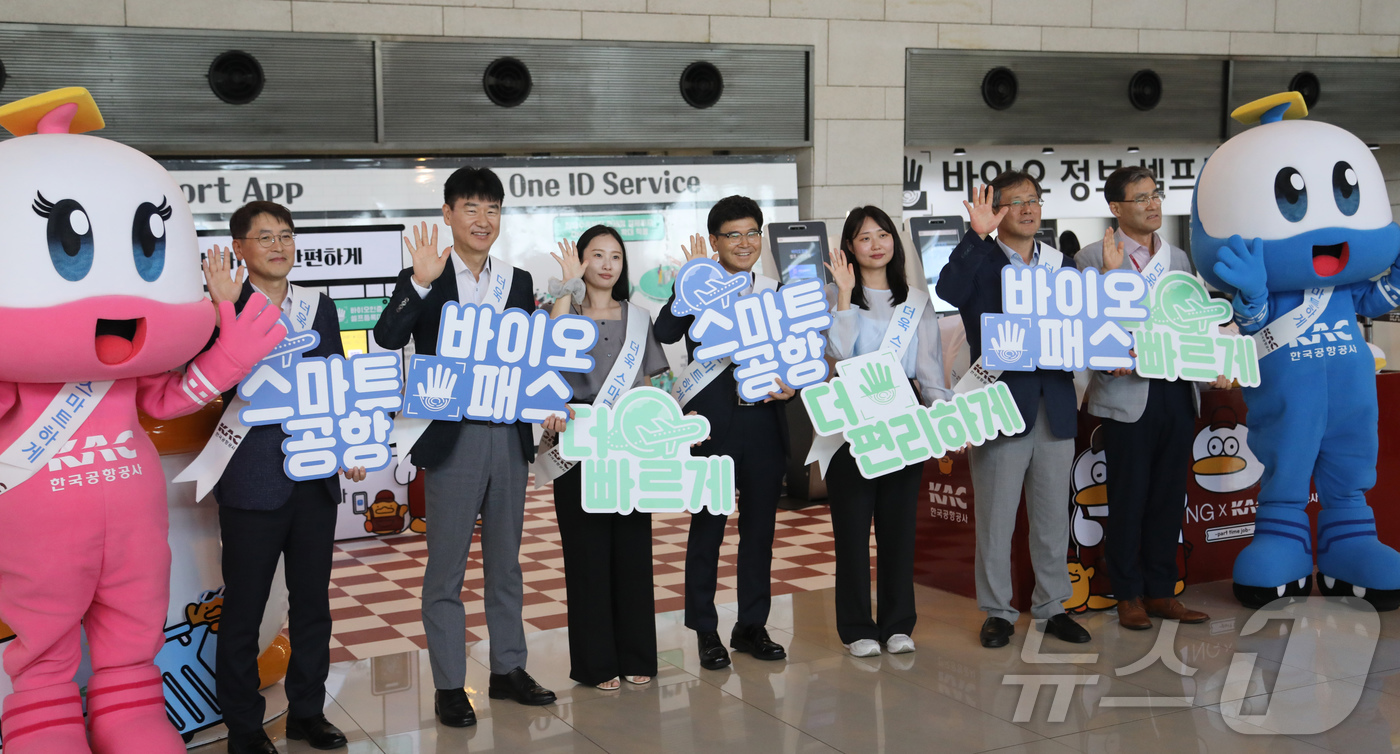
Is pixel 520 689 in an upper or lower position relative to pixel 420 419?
lower

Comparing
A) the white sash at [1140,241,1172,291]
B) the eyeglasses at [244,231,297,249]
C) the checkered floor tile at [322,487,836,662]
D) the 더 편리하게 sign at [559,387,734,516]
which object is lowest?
the checkered floor tile at [322,487,836,662]

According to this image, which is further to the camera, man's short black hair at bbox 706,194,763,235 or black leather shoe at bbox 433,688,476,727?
man's short black hair at bbox 706,194,763,235

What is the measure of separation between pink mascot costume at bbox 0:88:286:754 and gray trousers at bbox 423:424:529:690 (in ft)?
2.28

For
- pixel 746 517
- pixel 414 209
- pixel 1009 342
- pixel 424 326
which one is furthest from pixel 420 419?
pixel 414 209

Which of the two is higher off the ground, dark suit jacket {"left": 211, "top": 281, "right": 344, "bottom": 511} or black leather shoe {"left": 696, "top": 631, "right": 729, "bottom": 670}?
dark suit jacket {"left": 211, "top": 281, "right": 344, "bottom": 511}

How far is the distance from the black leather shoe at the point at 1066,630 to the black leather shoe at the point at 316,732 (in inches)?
95.9

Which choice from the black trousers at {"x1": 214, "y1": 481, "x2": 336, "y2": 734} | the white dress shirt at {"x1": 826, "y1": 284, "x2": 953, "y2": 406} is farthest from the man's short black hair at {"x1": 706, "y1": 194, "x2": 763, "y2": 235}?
the black trousers at {"x1": 214, "y1": 481, "x2": 336, "y2": 734}

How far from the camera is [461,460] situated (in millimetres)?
3312

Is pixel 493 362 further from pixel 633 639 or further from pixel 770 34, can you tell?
pixel 770 34

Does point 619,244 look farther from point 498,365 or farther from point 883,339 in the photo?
point 883,339

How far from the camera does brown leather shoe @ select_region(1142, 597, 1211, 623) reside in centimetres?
423

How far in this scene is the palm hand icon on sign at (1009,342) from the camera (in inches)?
151

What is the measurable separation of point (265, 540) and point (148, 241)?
0.86m

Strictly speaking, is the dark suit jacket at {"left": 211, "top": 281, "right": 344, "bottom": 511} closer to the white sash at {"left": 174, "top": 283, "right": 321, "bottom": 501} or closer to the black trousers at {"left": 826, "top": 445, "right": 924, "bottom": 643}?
the white sash at {"left": 174, "top": 283, "right": 321, "bottom": 501}
